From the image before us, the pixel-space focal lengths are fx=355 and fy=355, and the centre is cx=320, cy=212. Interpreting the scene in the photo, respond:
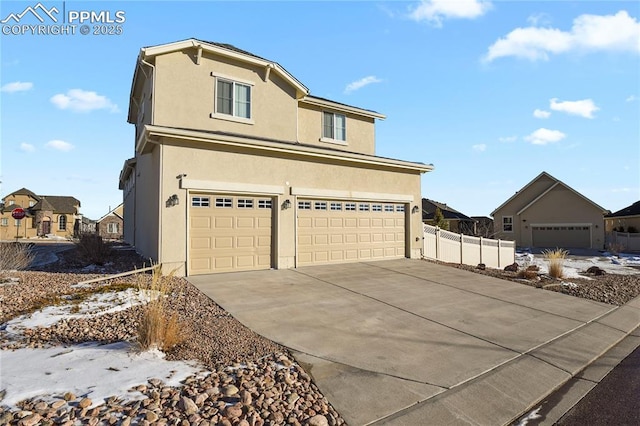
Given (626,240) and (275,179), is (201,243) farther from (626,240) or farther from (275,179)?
(626,240)

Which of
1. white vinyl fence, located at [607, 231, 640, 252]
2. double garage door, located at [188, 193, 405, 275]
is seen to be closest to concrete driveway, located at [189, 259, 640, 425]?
double garage door, located at [188, 193, 405, 275]

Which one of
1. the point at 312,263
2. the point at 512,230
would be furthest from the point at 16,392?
the point at 512,230

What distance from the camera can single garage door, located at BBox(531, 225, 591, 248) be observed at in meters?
30.4

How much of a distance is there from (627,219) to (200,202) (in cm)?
4310

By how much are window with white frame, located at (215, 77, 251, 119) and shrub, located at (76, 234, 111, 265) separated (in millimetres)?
6290

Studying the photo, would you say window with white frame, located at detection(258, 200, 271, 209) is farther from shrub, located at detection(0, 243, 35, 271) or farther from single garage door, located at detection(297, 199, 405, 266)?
shrub, located at detection(0, 243, 35, 271)

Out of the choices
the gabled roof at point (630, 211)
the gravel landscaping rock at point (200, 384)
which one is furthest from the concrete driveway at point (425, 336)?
the gabled roof at point (630, 211)

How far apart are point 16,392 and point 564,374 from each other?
21.3ft

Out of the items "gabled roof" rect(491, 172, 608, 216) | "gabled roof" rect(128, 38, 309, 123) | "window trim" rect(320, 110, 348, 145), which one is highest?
"gabled roof" rect(128, 38, 309, 123)

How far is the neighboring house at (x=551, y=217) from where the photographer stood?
1190 inches

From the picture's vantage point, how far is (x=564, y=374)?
191 inches

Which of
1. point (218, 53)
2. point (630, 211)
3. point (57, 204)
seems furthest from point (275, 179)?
point (57, 204)

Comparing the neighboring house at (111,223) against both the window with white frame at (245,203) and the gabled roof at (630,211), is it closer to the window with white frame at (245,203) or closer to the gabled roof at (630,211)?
the window with white frame at (245,203)

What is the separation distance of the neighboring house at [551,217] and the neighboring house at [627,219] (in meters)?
7.27
